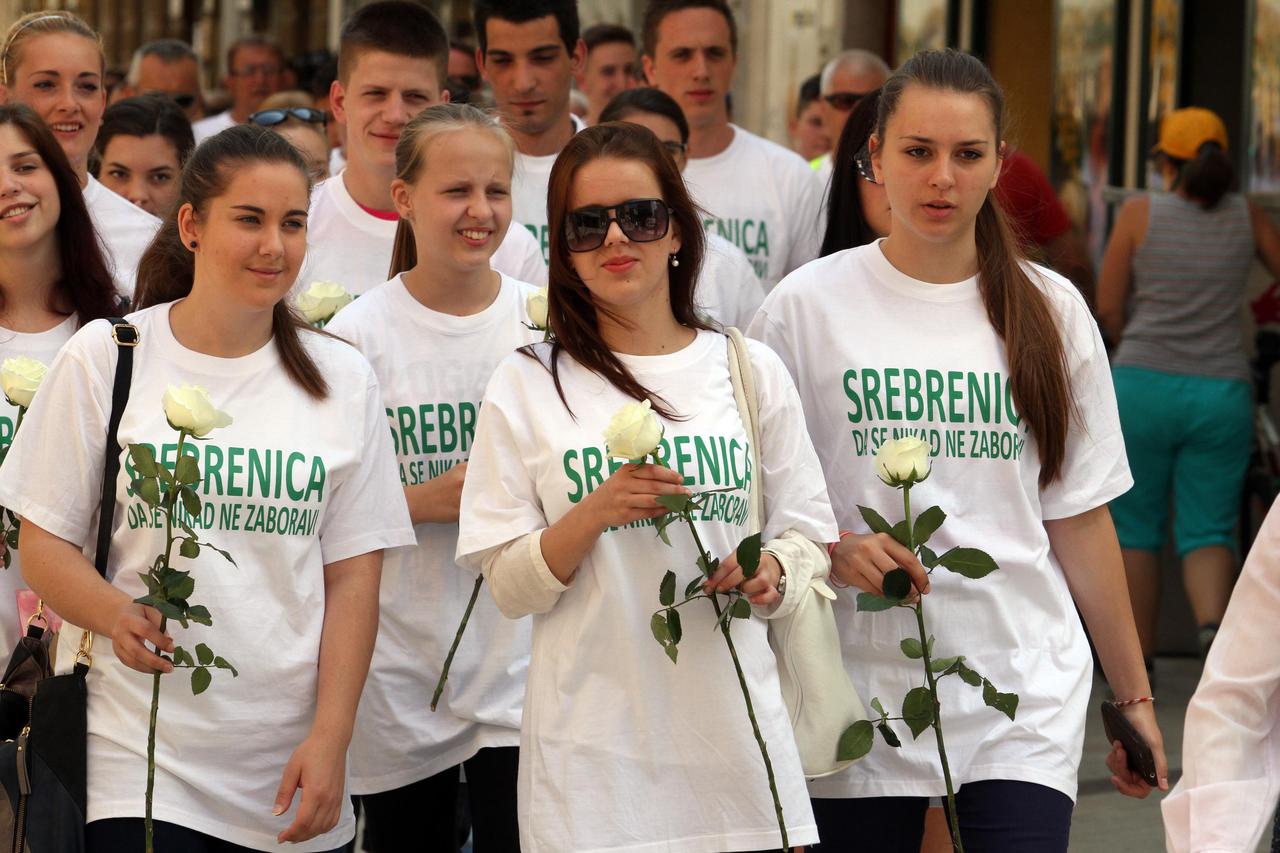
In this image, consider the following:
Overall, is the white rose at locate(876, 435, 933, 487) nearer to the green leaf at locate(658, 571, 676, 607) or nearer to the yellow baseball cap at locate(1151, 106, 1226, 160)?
the green leaf at locate(658, 571, 676, 607)

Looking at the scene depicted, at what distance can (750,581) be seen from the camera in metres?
Answer: 3.53

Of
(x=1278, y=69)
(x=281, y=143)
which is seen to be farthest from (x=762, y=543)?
(x=1278, y=69)

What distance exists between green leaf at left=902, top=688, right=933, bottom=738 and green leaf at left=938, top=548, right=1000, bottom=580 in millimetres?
238

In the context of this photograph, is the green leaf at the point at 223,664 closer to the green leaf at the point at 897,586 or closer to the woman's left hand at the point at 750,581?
the woman's left hand at the point at 750,581

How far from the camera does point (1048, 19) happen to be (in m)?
11.0

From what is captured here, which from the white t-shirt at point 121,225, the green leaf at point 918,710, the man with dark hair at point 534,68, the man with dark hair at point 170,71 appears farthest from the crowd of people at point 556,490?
the man with dark hair at point 170,71

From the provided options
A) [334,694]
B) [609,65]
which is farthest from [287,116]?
[334,694]

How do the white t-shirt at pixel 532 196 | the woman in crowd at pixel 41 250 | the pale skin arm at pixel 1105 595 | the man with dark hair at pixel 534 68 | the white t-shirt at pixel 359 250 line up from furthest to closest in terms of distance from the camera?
the man with dark hair at pixel 534 68, the white t-shirt at pixel 532 196, the white t-shirt at pixel 359 250, the woman in crowd at pixel 41 250, the pale skin arm at pixel 1105 595

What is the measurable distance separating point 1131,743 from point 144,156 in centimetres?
376

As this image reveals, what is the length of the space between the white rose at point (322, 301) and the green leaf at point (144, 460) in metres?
1.12

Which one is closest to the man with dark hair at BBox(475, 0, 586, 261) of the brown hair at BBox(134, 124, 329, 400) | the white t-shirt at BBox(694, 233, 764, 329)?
the white t-shirt at BBox(694, 233, 764, 329)

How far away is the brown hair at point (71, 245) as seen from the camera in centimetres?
463

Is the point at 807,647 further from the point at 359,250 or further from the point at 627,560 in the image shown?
the point at 359,250

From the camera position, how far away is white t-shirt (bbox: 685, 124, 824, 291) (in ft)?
20.6
